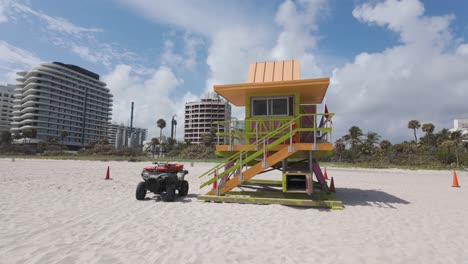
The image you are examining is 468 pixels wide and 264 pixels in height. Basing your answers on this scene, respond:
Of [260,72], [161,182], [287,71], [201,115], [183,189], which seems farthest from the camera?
[201,115]

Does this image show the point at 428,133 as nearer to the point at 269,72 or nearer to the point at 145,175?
the point at 269,72

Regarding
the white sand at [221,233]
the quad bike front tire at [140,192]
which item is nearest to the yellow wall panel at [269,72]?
the white sand at [221,233]

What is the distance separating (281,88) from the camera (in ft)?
35.7

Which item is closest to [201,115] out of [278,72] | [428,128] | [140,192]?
[428,128]

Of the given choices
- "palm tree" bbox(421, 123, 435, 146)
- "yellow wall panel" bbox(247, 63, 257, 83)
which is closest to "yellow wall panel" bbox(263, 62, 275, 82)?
"yellow wall panel" bbox(247, 63, 257, 83)

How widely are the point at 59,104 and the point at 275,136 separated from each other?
14294 cm

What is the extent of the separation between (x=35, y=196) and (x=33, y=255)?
23.5 ft

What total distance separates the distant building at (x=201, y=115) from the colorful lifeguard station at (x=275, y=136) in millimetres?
130156

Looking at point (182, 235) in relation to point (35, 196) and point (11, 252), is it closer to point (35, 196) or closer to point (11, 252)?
point (11, 252)

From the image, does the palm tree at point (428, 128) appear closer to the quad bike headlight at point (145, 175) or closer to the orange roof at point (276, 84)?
the orange roof at point (276, 84)

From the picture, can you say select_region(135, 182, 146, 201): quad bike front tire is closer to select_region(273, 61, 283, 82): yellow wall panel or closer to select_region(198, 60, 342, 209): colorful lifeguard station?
select_region(198, 60, 342, 209): colorful lifeguard station

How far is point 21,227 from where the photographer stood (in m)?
6.07

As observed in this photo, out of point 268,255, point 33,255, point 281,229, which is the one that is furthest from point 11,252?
point 281,229

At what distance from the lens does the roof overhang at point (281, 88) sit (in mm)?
10294
